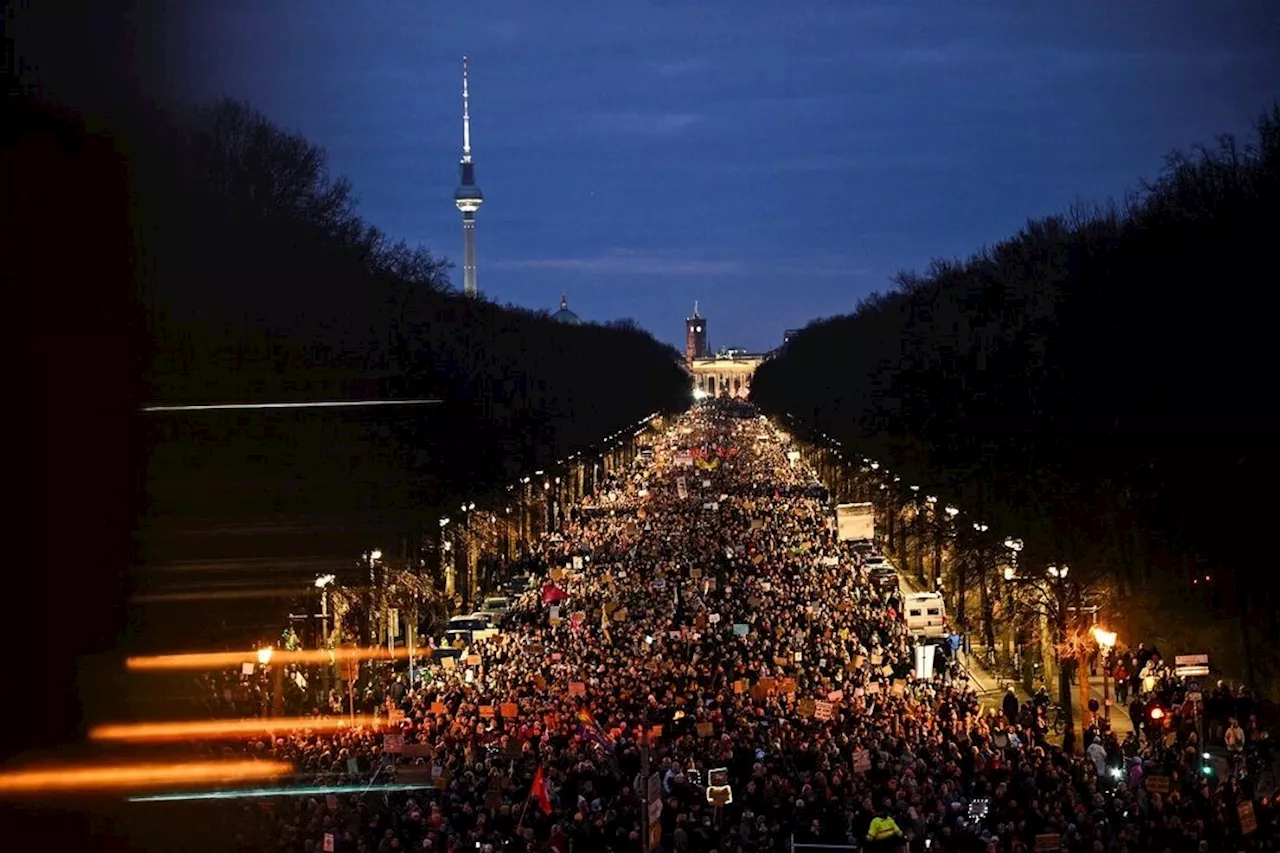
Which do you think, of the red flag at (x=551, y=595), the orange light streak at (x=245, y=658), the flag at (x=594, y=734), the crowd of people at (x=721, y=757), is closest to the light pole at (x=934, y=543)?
the crowd of people at (x=721, y=757)

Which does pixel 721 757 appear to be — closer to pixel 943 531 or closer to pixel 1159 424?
pixel 1159 424

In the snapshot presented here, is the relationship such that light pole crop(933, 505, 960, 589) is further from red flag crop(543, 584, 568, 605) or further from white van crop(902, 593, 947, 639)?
red flag crop(543, 584, 568, 605)

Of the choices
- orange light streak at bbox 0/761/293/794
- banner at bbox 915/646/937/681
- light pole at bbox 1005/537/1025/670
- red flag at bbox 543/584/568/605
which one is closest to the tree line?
light pole at bbox 1005/537/1025/670

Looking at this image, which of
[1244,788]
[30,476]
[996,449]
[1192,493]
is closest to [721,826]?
[1244,788]

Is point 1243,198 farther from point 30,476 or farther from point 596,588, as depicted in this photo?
point 30,476

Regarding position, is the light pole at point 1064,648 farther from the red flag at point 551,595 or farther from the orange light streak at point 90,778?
the orange light streak at point 90,778

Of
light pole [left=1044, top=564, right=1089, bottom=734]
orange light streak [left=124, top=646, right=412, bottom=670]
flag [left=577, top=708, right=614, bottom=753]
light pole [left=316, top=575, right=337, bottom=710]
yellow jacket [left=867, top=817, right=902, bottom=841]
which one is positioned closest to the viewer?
orange light streak [left=124, top=646, right=412, bottom=670]

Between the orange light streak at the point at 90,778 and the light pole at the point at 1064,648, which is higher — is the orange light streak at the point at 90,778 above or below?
above
